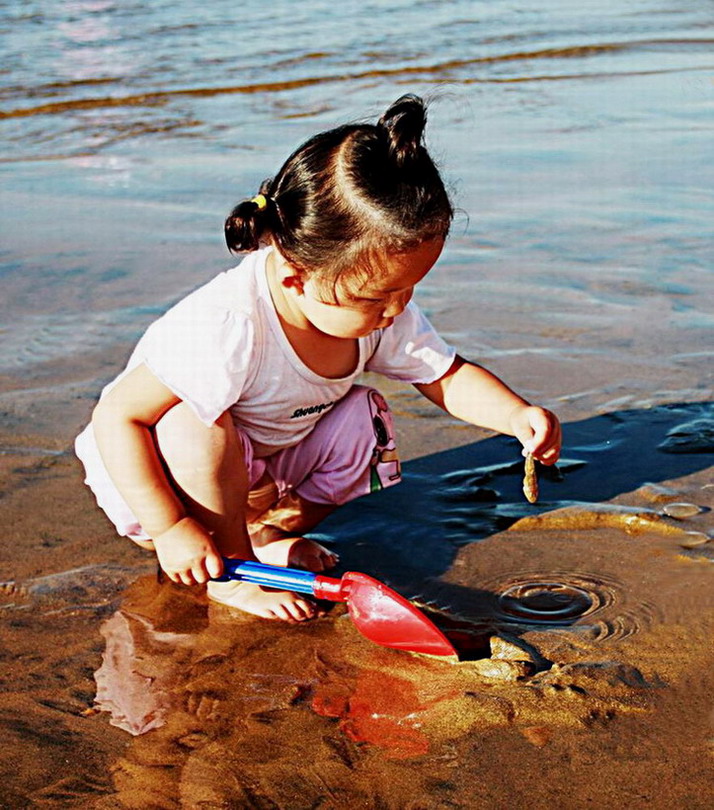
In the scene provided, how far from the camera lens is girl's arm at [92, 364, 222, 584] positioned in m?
2.36

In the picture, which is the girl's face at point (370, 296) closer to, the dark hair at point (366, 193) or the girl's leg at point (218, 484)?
the dark hair at point (366, 193)

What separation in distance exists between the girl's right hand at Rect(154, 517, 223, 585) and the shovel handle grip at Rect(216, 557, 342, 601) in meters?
0.03

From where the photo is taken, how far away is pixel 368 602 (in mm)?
2246

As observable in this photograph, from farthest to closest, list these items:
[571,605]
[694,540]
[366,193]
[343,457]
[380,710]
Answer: [343,457] < [694,540] < [571,605] < [366,193] < [380,710]

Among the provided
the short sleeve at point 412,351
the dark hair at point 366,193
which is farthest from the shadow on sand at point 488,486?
the dark hair at point 366,193

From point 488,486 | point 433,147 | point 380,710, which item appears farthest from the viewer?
point 433,147

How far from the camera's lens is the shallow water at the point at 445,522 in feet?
6.19

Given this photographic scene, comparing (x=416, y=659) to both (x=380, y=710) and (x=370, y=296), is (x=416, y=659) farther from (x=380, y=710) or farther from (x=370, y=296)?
(x=370, y=296)

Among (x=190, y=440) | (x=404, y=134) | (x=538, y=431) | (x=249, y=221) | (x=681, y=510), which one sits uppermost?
(x=404, y=134)

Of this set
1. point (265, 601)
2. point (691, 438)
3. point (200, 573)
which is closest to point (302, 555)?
point (265, 601)

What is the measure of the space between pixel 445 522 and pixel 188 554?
70 cm

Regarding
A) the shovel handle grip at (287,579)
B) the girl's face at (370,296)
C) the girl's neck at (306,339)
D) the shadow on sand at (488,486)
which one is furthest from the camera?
the shadow on sand at (488,486)

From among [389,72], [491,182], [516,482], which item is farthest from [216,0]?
[516,482]

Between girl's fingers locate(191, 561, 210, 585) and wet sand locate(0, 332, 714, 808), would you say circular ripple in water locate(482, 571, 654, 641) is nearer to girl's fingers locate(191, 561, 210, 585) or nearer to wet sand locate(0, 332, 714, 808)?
wet sand locate(0, 332, 714, 808)
